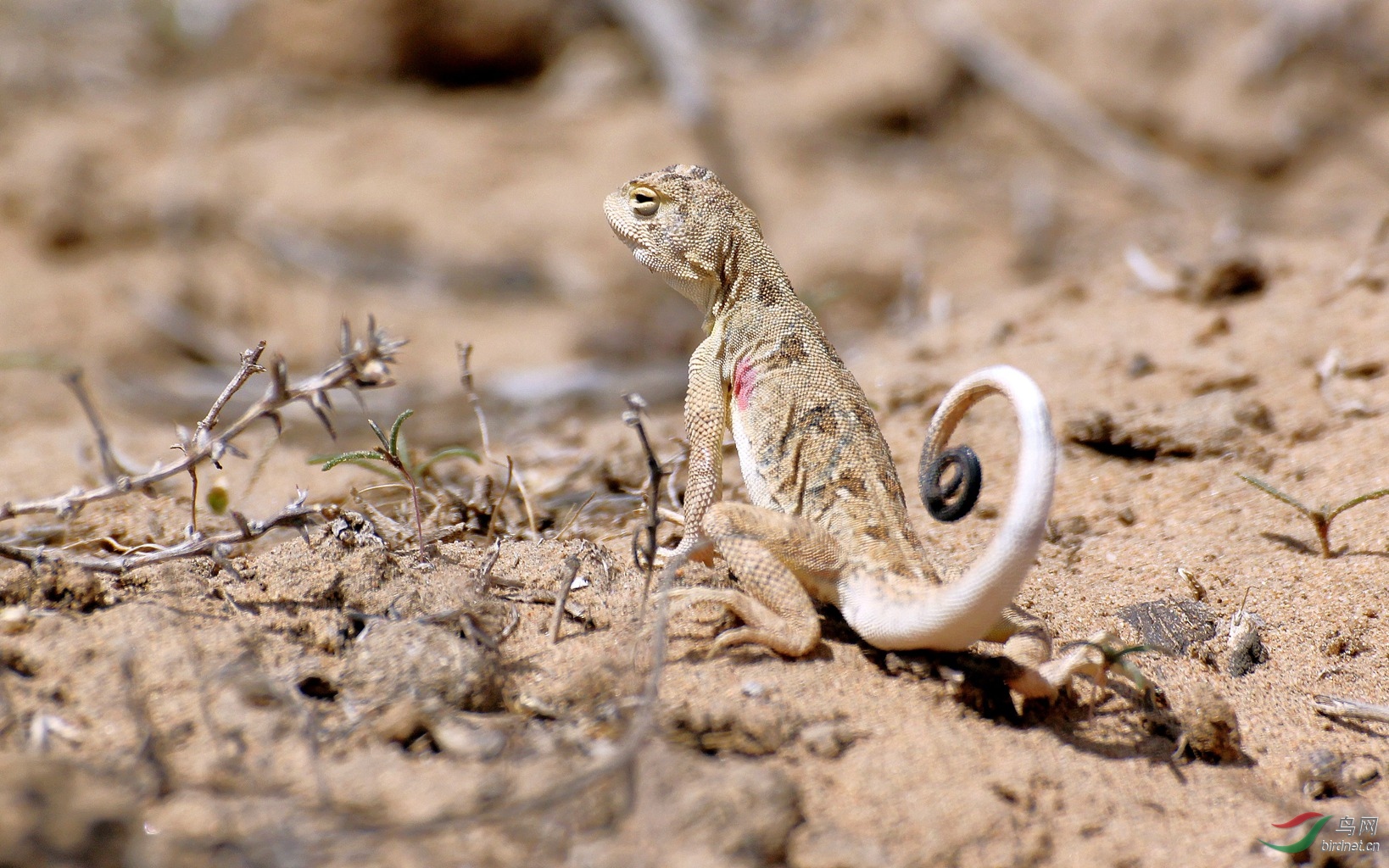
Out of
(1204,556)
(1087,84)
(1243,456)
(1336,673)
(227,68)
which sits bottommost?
(1336,673)

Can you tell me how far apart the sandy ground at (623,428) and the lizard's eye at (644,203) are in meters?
1.00

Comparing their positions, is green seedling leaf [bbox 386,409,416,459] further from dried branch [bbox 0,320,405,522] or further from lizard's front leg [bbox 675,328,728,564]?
lizard's front leg [bbox 675,328,728,564]

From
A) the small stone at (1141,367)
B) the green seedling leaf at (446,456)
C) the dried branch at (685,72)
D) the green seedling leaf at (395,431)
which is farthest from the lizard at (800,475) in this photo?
the dried branch at (685,72)

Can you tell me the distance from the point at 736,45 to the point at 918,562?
10627 mm

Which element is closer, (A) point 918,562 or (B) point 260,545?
(A) point 918,562

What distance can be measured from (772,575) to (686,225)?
5.75ft

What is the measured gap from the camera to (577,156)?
1110cm

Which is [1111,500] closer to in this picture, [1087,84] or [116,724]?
[116,724]

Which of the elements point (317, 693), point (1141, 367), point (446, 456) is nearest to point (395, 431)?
point (446, 456)

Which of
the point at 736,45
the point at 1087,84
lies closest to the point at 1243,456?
the point at 1087,84

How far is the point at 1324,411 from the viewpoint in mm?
4730

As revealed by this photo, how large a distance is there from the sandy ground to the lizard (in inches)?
7.3

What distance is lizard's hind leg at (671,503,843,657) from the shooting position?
3.02m

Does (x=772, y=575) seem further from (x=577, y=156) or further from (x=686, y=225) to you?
(x=577, y=156)
